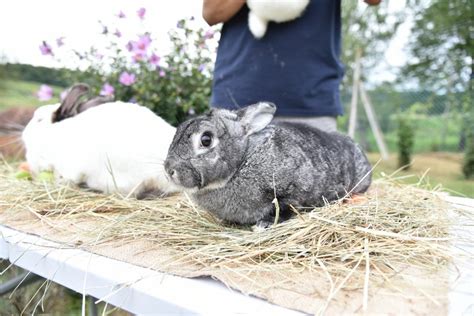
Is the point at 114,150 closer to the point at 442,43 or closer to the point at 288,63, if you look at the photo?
the point at 288,63

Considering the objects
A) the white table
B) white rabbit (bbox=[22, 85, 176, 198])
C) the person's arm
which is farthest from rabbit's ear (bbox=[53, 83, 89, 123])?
the white table

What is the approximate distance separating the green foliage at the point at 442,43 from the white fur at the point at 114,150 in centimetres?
620

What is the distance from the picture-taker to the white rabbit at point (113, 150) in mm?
1896

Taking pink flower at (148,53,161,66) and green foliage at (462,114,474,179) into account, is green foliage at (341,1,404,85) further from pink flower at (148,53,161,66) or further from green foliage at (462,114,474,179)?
pink flower at (148,53,161,66)

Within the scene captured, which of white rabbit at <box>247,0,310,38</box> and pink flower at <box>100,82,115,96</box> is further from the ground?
white rabbit at <box>247,0,310,38</box>

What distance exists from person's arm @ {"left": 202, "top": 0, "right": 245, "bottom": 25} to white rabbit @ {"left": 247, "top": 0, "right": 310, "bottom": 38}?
0.07 metres

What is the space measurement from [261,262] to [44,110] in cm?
173

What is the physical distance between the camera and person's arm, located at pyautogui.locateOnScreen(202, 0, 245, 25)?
1.91 meters

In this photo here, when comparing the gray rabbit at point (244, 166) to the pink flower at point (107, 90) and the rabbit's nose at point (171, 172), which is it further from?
the pink flower at point (107, 90)

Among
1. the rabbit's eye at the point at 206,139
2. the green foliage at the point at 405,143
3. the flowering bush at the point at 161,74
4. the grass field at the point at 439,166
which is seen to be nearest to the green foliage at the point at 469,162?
the grass field at the point at 439,166

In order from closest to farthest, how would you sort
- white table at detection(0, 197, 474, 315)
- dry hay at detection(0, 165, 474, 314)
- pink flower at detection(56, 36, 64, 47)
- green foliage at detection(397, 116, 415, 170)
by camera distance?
white table at detection(0, 197, 474, 315), dry hay at detection(0, 165, 474, 314), pink flower at detection(56, 36, 64, 47), green foliage at detection(397, 116, 415, 170)

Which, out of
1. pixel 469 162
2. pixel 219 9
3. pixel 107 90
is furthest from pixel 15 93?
pixel 469 162

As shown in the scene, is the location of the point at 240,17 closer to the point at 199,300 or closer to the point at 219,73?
the point at 219,73

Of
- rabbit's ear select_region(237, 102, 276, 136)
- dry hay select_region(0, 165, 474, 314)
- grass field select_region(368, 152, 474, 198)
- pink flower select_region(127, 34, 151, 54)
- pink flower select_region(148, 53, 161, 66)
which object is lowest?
grass field select_region(368, 152, 474, 198)
